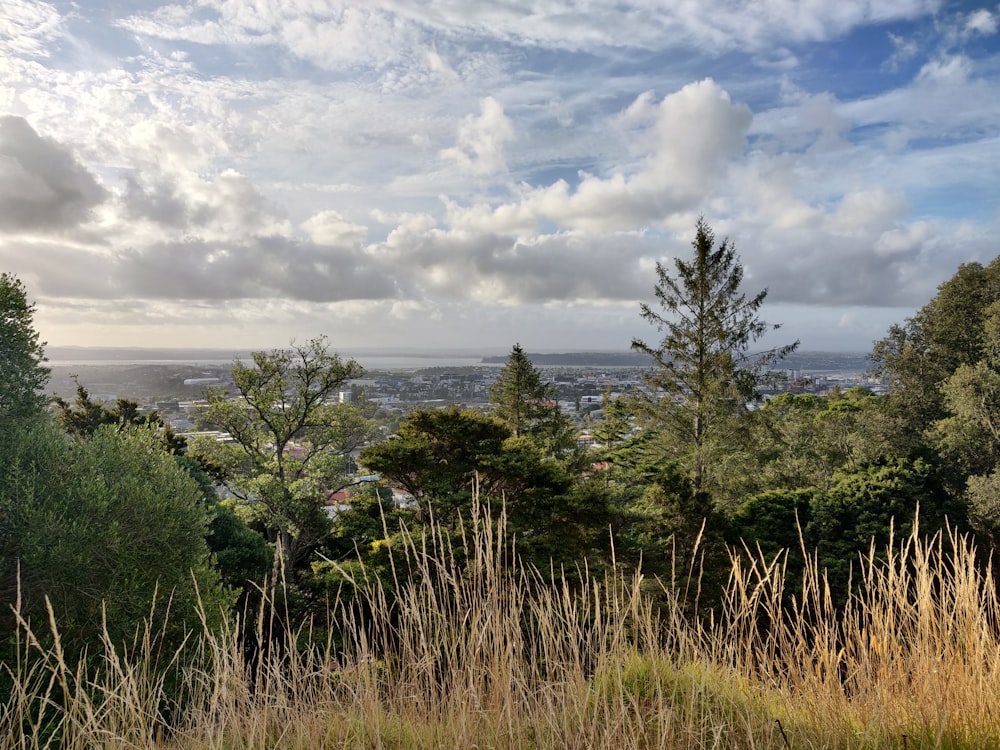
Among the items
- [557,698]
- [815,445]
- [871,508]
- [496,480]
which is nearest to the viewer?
[557,698]

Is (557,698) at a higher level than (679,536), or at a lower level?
higher

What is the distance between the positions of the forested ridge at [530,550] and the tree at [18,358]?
42 mm

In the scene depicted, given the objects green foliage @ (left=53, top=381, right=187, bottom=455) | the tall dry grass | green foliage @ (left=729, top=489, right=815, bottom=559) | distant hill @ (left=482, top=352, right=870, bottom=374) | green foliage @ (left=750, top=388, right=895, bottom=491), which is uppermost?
distant hill @ (left=482, top=352, right=870, bottom=374)

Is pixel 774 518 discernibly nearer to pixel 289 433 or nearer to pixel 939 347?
pixel 939 347

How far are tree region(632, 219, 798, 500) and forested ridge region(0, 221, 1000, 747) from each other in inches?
3.5

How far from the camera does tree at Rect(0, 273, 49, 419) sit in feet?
A: 25.6

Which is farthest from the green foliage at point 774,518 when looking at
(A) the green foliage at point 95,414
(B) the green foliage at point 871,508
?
(A) the green foliage at point 95,414

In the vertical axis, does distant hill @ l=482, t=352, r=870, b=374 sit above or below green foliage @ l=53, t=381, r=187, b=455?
above

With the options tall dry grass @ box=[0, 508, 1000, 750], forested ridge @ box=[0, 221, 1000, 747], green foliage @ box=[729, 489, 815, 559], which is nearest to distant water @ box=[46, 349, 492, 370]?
forested ridge @ box=[0, 221, 1000, 747]

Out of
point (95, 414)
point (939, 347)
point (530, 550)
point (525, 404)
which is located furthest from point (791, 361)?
point (95, 414)

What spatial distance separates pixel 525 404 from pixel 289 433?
9.93 meters

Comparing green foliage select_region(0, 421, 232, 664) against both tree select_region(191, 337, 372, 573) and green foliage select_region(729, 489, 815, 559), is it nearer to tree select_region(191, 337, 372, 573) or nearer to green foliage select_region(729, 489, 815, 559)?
tree select_region(191, 337, 372, 573)

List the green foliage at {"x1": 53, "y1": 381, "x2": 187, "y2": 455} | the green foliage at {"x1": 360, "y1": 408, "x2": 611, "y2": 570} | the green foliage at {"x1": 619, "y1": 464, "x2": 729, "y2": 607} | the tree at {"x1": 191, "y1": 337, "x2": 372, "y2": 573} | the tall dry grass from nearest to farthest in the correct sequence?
the tall dry grass, the green foliage at {"x1": 619, "y1": 464, "x2": 729, "y2": 607}, the green foliage at {"x1": 360, "y1": 408, "x2": 611, "y2": 570}, the tree at {"x1": 191, "y1": 337, "x2": 372, "y2": 573}, the green foliage at {"x1": 53, "y1": 381, "x2": 187, "y2": 455}

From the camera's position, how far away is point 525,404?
77.3 feet
